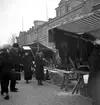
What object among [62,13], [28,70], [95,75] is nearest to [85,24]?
[95,75]

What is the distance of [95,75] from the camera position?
4594 mm

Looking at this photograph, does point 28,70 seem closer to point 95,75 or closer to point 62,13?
point 95,75

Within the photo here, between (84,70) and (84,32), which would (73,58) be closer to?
(84,70)

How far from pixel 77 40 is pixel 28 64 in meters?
4.87

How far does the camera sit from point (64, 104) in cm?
563

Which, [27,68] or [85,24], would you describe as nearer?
[85,24]

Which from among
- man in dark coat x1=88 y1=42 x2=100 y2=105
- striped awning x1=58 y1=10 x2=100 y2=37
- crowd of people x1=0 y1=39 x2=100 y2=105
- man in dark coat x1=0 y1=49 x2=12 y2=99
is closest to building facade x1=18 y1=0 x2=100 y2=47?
crowd of people x1=0 y1=39 x2=100 y2=105

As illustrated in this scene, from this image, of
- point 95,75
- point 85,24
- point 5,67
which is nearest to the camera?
point 95,75

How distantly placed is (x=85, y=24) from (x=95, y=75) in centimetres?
139

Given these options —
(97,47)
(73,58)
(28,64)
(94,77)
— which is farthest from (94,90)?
(28,64)

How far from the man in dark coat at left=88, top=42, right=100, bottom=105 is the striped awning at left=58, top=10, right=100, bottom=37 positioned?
0.64m

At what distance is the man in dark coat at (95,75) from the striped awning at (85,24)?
642mm

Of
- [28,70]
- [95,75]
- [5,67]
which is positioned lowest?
[28,70]

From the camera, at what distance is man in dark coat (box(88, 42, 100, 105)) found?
455 cm
